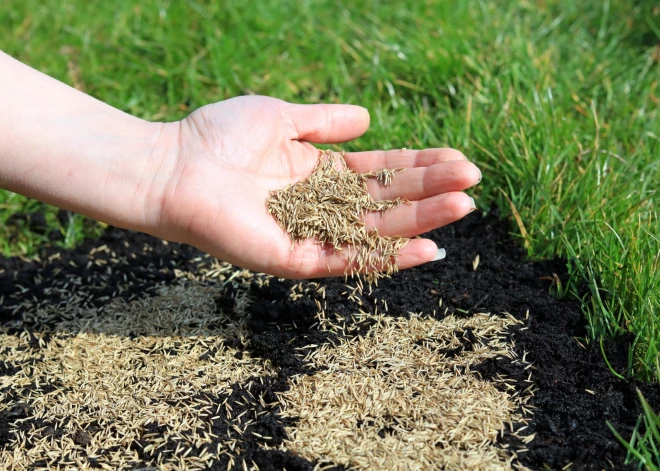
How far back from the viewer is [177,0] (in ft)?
18.0

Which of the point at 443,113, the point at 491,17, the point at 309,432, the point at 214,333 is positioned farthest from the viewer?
the point at 491,17

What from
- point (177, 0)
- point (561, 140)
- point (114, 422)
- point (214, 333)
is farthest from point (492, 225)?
point (177, 0)

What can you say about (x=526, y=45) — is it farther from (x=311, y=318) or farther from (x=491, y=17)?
(x=311, y=318)

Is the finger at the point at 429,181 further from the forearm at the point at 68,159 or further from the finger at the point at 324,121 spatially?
the forearm at the point at 68,159

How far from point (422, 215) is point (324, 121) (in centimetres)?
72

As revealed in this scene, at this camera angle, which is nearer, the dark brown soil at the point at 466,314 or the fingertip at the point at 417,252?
the dark brown soil at the point at 466,314

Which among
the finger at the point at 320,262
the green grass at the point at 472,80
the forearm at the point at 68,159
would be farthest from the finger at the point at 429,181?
the forearm at the point at 68,159

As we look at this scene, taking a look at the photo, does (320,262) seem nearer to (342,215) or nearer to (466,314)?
(342,215)

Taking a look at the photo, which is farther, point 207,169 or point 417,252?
point 207,169

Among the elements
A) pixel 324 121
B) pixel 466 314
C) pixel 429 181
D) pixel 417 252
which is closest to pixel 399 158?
pixel 429 181

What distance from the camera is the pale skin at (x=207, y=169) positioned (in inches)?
111

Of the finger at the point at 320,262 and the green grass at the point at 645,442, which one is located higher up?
the finger at the point at 320,262

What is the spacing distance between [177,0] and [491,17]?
8.27 feet

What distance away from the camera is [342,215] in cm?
296
